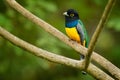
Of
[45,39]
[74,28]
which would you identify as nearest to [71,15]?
[74,28]

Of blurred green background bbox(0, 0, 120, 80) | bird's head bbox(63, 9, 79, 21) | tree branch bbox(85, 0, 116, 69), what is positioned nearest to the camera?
tree branch bbox(85, 0, 116, 69)

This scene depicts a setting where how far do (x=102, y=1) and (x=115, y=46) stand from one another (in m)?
0.76

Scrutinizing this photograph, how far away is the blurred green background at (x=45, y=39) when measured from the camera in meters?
8.00

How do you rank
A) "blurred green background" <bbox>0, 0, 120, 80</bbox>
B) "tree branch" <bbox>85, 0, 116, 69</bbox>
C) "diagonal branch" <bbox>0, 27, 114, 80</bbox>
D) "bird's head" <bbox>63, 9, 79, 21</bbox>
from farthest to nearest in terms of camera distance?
1. "blurred green background" <bbox>0, 0, 120, 80</bbox>
2. "bird's head" <bbox>63, 9, 79, 21</bbox>
3. "diagonal branch" <bbox>0, 27, 114, 80</bbox>
4. "tree branch" <bbox>85, 0, 116, 69</bbox>

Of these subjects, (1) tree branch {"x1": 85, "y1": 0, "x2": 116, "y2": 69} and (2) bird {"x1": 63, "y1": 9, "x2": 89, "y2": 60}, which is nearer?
(1) tree branch {"x1": 85, "y1": 0, "x2": 116, "y2": 69}

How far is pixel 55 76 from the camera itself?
9.02 meters

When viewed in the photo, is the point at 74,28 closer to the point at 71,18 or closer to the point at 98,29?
the point at 71,18

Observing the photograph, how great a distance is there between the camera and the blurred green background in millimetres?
7996

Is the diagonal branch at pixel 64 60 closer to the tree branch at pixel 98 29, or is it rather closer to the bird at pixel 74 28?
the tree branch at pixel 98 29

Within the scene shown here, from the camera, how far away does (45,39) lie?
794 centimetres

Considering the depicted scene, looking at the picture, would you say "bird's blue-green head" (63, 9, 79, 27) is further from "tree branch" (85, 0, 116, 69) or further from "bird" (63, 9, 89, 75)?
"tree branch" (85, 0, 116, 69)

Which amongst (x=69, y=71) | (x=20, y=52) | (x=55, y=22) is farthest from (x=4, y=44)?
(x=69, y=71)

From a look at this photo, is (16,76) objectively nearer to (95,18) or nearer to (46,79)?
(46,79)

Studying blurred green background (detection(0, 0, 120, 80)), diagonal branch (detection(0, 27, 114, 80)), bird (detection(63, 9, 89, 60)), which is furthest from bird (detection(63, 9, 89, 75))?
blurred green background (detection(0, 0, 120, 80))
